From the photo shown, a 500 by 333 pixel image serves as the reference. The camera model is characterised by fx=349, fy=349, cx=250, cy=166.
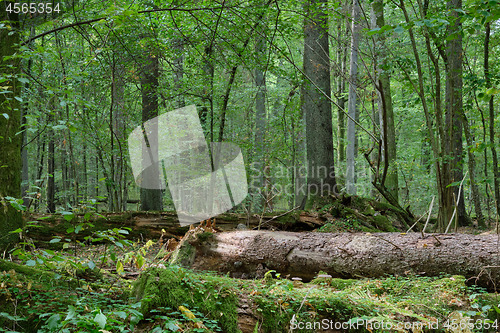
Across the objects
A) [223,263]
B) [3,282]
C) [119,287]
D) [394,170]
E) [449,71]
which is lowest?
[223,263]

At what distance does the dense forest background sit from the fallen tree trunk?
63 centimetres

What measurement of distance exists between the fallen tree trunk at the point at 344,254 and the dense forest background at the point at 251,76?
63 centimetres

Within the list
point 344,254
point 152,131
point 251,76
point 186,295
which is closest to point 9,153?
point 186,295

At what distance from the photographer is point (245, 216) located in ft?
23.7

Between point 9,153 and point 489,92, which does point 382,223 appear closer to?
point 489,92

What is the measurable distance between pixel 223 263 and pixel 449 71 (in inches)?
198

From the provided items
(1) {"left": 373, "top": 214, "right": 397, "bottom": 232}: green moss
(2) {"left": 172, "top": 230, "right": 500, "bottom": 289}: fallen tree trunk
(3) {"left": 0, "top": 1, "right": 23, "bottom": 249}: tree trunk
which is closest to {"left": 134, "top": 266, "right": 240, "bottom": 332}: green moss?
(2) {"left": 172, "top": 230, "right": 500, "bottom": 289}: fallen tree trunk

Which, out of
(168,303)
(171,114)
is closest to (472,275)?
(168,303)

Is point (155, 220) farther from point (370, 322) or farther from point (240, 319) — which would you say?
point (370, 322)

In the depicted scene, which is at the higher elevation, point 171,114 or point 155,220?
point 171,114

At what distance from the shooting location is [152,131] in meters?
10.7

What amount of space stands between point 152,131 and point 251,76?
11.5 feet

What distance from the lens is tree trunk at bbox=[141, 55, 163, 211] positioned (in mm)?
9883

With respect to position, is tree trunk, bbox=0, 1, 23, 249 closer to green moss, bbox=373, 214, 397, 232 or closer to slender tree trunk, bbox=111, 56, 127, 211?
slender tree trunk, bbox=111, 56, 127, 211
